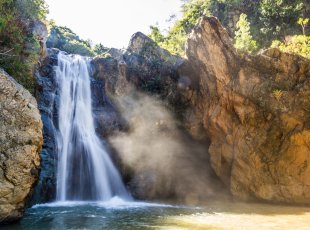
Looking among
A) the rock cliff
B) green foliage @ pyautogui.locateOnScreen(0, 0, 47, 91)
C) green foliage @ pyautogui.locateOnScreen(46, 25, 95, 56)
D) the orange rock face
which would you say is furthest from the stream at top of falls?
green foliage @ pyautogui.locateOnScreen(46, 25, 95, 56)

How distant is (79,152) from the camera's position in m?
20.7

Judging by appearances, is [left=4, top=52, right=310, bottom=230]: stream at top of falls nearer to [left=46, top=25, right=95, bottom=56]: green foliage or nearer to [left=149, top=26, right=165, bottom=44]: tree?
[left=149, top=26, right=165, bottom=44]: tree

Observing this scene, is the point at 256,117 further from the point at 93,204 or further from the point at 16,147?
the point at 16,147

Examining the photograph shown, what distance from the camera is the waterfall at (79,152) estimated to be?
1931 centimetres

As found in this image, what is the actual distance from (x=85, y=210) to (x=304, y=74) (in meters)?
13.9

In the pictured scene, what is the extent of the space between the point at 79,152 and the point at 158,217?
28.1ft

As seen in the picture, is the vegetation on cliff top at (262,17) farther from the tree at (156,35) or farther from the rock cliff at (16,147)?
the rock cliff at (16,147)

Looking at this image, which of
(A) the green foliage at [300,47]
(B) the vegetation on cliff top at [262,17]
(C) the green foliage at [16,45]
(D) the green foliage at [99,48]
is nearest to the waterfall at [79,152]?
(C) the green foliage at [16,45]

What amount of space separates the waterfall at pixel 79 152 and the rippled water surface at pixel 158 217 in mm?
1869

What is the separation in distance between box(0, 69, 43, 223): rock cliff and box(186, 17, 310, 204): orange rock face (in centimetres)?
1186

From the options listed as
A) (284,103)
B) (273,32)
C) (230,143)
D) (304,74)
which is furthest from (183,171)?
(273,32)

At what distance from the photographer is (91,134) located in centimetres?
2202

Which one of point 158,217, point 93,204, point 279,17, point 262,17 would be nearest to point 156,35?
point 262,17

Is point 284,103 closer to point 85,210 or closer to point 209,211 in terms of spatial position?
point 209,211
